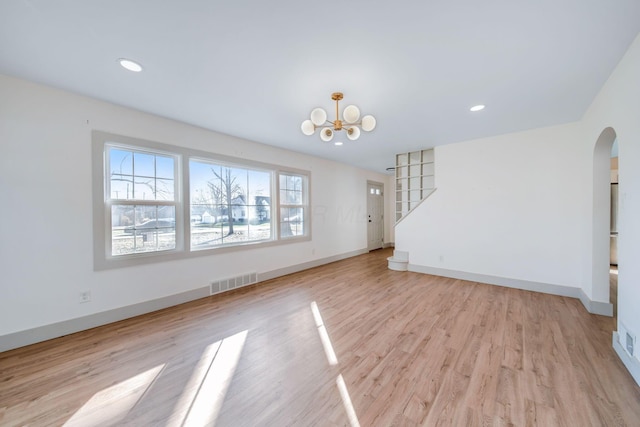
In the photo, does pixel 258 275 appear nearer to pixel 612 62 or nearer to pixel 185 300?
pixel 185 300

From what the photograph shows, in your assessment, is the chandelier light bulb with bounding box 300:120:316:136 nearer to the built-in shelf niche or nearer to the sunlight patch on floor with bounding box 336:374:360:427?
the sunlight patch on floor with bounding box 336:374:360:427

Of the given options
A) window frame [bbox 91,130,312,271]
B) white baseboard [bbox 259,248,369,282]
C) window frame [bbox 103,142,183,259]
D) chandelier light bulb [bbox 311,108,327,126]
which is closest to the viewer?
chandelier light bulb [bbox 311,108,327,126]

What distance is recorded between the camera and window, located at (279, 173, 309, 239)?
4.95 meters

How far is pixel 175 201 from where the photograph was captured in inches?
135

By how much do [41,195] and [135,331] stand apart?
1717 millimetres

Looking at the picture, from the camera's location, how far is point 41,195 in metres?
2.41

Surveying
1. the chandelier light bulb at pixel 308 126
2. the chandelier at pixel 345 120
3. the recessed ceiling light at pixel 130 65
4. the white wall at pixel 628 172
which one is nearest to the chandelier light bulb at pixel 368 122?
the chandelier at pixel 345 120

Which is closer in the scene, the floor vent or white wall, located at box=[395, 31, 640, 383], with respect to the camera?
white wall, located at box=[395, 31, 640, 383]

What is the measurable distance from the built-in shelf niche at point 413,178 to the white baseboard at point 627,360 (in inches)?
127

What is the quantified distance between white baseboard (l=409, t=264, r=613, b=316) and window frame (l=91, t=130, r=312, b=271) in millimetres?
2916

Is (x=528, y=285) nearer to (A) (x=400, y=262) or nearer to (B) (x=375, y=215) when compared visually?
(A) (x=400, y=262)

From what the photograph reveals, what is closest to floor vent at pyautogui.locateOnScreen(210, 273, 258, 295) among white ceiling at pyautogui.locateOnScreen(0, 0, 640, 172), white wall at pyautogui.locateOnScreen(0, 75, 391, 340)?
white wall at pyautogui.locateOnScreen(0, 75, 391, 340)

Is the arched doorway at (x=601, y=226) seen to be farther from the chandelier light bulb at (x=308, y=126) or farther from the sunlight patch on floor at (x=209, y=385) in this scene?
the sunlight patch on floor at (x=209, y=385)

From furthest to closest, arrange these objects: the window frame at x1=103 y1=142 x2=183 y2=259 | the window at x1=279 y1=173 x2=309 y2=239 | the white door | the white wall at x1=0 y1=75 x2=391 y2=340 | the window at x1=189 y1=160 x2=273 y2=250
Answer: the white door < the window at x1=279 y1=173 x2=309 y2=239 < the window at x1=189 y1=160 x2=273 y2=250 < the window frame at x1=103 y1=142 x2=183 y2=259 < the white wall at x1=0 y1=75 x2=391 y2=340
